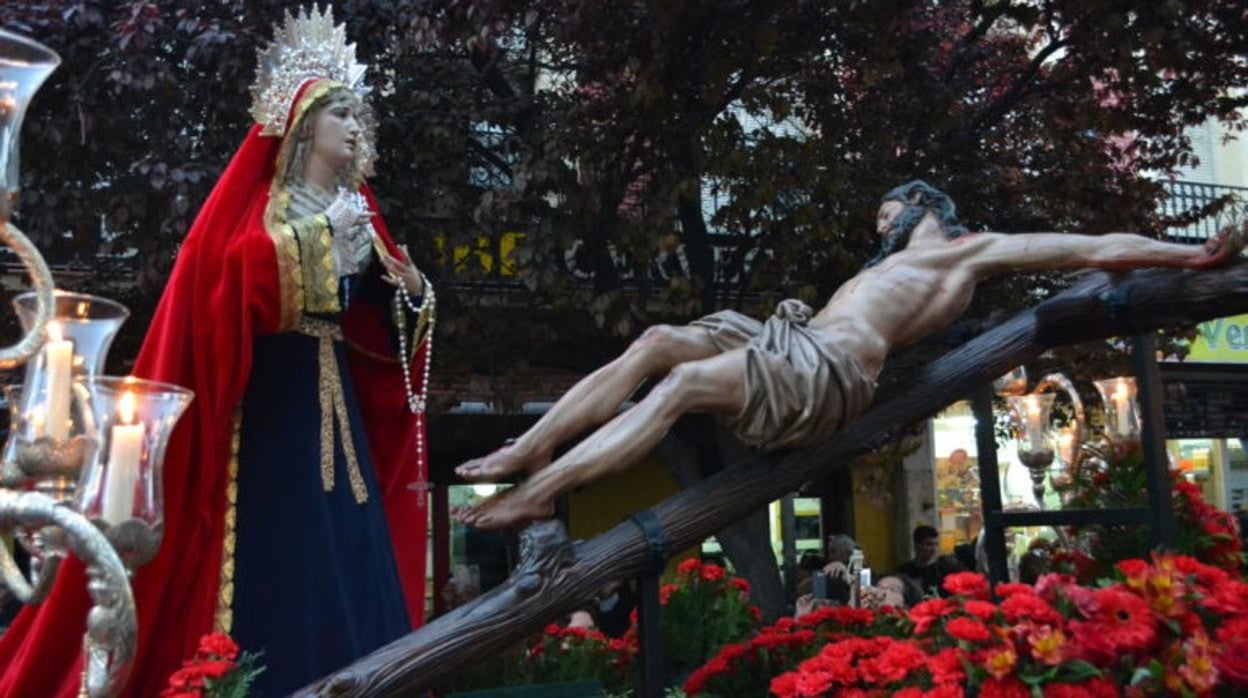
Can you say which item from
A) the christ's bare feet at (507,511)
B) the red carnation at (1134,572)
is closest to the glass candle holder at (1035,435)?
the red carnation at (1134,572)

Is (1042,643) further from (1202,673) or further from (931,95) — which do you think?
(931,95)

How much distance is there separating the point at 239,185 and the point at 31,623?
1.36m

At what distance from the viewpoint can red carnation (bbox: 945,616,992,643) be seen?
2842mm

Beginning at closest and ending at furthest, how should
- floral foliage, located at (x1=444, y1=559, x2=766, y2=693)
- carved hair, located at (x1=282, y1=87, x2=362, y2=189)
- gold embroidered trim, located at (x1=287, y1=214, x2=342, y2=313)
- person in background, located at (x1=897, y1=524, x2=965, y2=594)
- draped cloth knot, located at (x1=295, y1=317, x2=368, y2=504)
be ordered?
gold embroidered trim, located at (x1=287, y1=214, x2=342, y2=313) < draped cloth knot, located at (x1=295, y1=317, x2=368, y2=504) < carved hair, located at (x1=282, y1=87, x2=362, y2=189) < floral foliage, located at (x1=444, y1=559, x2=766, y2=693) < person in background, located at (x1=897, y1=524, x2=965, y2=594)

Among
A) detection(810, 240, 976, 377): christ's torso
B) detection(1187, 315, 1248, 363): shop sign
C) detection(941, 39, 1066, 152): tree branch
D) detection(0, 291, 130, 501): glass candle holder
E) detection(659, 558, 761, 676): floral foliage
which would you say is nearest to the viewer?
detection(0, 291, 130, 501): glass candle holder

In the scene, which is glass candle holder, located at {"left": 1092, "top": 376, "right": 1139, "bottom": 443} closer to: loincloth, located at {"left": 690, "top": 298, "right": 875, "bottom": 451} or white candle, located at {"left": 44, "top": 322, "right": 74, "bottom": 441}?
loincloth, located at {"left": 690, "top": 298, "right": 875, "bottom": 451}

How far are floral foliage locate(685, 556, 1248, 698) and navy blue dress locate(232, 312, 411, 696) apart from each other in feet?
4.26

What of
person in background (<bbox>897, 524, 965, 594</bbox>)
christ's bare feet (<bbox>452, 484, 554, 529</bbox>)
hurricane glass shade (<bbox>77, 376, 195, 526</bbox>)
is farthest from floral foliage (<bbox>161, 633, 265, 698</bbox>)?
person in background (<bbox>897, 524, 965, 594</bbox>)

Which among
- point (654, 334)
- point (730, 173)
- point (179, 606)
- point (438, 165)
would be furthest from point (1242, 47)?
point (179, 606)

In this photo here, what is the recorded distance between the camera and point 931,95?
292 inches

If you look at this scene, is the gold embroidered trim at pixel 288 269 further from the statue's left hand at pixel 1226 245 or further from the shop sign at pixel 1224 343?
the shop sign at pixel 1224 343

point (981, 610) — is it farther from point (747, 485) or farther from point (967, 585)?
point (747, 485)

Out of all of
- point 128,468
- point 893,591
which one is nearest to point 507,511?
point 128,468

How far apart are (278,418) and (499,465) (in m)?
1.04
